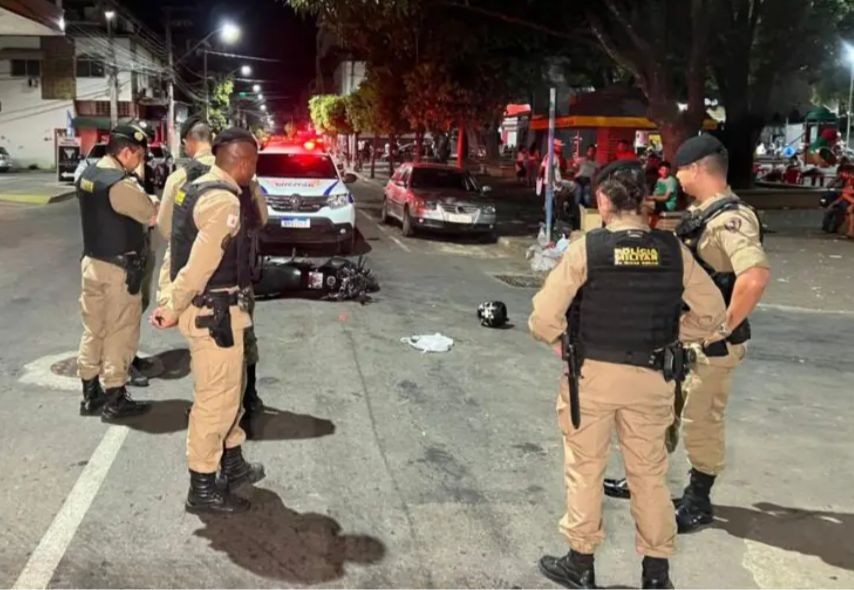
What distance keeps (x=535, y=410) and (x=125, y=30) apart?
50.9 metres

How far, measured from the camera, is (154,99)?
55438 millimetres

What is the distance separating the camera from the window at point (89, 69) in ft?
159

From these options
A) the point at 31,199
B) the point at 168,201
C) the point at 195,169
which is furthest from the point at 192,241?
the point at 31,199

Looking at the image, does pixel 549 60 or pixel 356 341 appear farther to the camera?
pixel 549 60

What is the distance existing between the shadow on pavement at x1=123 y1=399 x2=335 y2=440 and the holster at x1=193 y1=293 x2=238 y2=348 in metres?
1.44

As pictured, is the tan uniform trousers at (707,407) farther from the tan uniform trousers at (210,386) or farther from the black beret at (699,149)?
the tan uniform trousers at (210,386)

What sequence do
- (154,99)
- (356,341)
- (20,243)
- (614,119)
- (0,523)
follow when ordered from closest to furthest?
(0,523)
(356,341)
(20,243)
(614,119)
(154,99)

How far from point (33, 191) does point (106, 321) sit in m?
24.4

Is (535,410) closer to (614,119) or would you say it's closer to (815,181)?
(614,119)

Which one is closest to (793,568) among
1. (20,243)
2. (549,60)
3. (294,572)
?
(294,572)

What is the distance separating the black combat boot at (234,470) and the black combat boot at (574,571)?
1.80 meters

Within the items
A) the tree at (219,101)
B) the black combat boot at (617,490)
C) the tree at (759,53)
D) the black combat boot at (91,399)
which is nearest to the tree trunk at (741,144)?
the tree at (759,53)

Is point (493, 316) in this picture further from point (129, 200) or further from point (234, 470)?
point (234, 470)

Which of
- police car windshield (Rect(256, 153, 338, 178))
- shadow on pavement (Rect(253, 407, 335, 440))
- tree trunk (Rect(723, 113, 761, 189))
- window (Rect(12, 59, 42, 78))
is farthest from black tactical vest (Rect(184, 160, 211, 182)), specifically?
window (Rect(12, 59, 42, 78))
